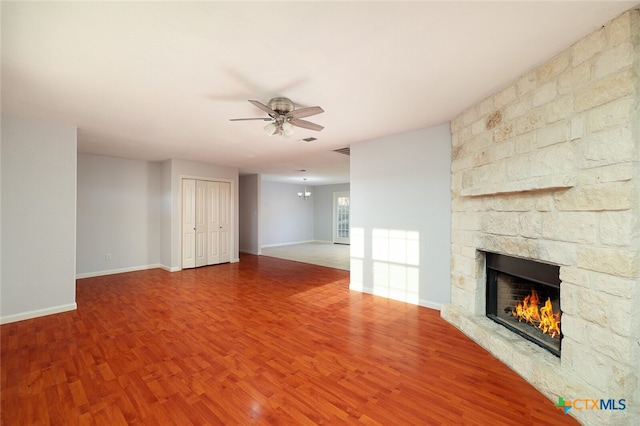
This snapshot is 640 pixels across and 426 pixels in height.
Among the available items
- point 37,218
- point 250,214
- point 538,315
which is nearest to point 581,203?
point 538,315

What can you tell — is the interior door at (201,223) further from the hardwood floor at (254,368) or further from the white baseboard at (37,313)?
the white baseboard at (37,313)

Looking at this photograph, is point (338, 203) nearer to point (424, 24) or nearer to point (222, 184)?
point (222, 184)

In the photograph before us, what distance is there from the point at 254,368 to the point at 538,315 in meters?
2.60

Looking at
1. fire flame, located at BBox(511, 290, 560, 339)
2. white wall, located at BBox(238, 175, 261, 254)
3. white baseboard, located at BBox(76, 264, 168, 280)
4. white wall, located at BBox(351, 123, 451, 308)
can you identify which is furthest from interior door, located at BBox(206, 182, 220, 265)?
fire flame, located at BBox(511, 290, 560, 339)

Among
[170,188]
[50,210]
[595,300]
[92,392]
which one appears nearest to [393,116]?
[595,300]

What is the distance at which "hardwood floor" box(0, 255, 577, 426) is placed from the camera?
5.80ft

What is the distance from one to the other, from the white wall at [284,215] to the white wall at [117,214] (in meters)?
3.68

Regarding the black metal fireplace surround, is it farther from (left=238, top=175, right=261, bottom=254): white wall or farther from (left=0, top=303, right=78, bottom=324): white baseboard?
(left=238, top=175, right=261, bottom=254): white wall

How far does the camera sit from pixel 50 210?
345 cm

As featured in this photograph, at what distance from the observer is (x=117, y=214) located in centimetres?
579

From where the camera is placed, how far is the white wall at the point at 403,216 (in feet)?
11.8

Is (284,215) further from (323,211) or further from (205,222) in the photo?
(205,222)

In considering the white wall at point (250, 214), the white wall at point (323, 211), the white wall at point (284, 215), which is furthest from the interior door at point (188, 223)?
the white wall at point (323, 211)

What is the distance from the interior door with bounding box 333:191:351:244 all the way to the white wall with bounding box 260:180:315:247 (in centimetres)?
120
